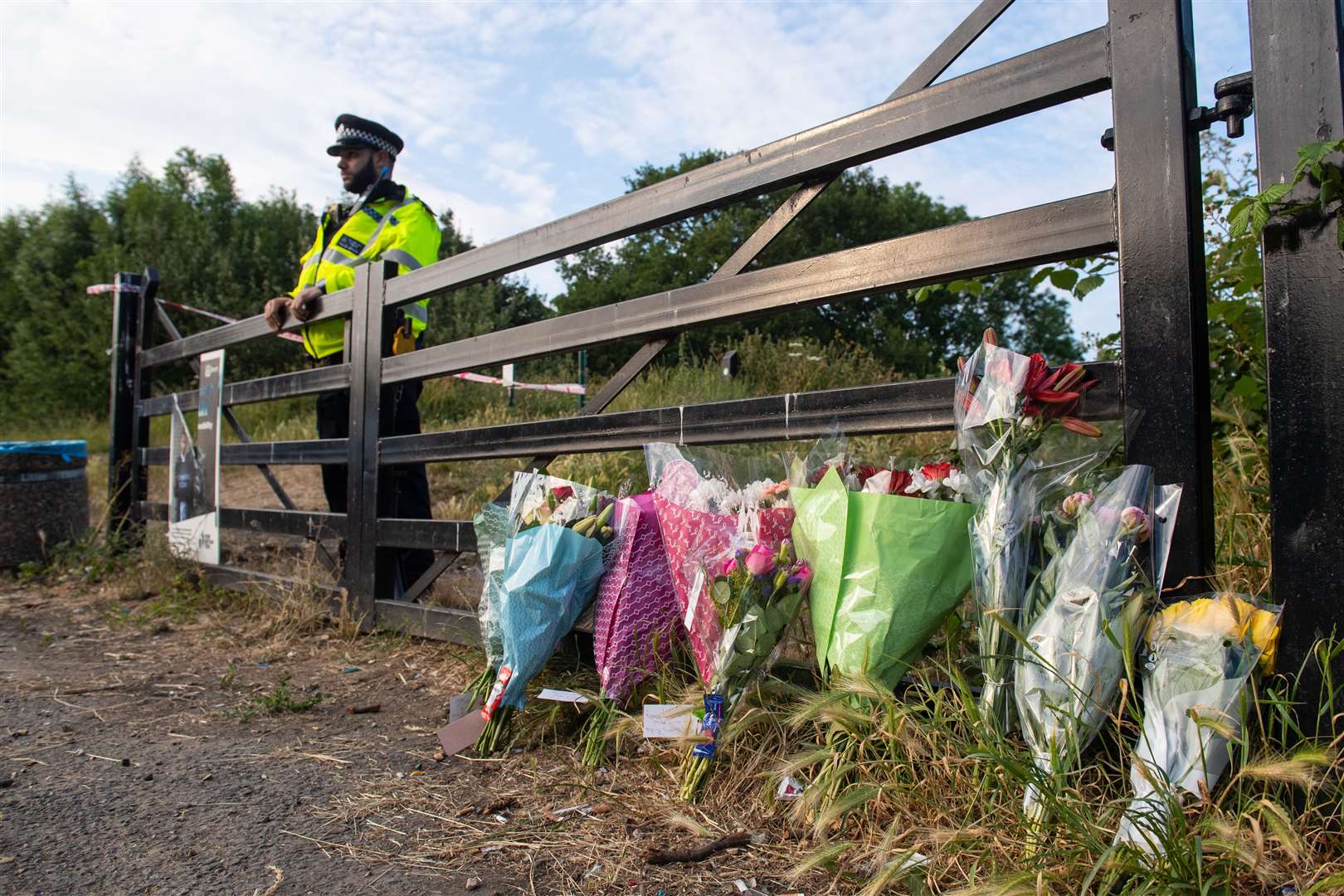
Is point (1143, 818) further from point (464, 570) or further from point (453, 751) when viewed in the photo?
point (464, 570)

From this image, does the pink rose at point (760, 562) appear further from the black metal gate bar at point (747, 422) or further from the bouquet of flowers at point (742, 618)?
A: the black metal gate bar at point (747, 422)

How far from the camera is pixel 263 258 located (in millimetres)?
23234

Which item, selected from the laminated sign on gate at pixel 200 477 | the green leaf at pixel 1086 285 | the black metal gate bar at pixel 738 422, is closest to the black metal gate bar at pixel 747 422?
the black metal gate bar at pixel 738 422

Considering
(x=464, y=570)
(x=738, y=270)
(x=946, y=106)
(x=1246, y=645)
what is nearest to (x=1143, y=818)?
(x=1246, y=645)

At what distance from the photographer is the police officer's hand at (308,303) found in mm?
4723

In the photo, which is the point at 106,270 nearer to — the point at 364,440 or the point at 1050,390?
the point at 364,440

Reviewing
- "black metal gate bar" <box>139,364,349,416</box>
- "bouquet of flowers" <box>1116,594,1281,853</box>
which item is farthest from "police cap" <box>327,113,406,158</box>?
"bouquet of flowers" <box>1116,594,1281,853</box>

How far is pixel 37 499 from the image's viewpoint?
6219mm

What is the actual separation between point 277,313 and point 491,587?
2987mm

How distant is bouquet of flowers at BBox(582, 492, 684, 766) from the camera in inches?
97.7

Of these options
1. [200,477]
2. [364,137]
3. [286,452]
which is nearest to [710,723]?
[286,452]

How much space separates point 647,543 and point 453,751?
0.82 meters

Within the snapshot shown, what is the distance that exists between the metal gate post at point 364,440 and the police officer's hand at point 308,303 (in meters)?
0.48

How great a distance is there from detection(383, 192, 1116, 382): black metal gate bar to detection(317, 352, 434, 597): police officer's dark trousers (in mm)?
912
